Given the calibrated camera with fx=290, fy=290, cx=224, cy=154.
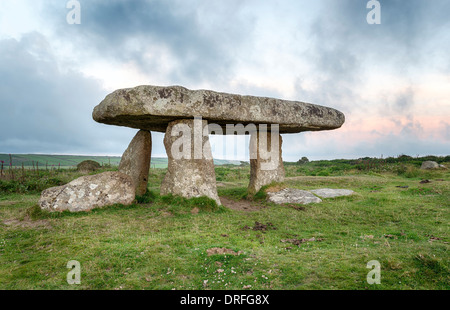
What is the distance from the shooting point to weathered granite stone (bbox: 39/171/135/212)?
28.2 ft

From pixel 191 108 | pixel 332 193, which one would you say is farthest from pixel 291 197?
pixel 191 108

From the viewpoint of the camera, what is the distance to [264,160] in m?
12.9

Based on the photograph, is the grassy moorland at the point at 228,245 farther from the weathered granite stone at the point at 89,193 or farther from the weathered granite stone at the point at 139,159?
the weathered granite stone at the point at 139,159

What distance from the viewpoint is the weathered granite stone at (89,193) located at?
338 inches

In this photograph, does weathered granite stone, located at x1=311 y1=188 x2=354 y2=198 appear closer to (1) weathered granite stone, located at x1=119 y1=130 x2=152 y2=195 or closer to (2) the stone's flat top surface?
(2) the stone's flat top surface

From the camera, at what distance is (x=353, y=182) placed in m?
17.2

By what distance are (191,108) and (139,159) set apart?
144 inches

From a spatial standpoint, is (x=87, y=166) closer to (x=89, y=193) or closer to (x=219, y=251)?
(x=89, y=193)

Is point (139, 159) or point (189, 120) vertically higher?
point (189, 120)

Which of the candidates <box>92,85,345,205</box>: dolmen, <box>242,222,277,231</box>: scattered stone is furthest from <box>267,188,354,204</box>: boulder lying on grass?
<box>242,222,277,231</box>: scattered stone

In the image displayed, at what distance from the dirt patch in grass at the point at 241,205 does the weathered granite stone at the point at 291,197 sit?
89 centimetres
